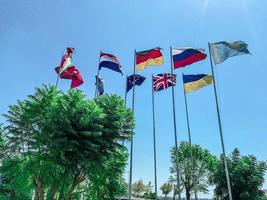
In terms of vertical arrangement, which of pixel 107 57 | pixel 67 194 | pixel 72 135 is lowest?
pixel 67 194

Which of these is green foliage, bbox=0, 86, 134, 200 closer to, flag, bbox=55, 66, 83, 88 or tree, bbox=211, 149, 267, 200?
flag, bbox=55, 66, 83, 88

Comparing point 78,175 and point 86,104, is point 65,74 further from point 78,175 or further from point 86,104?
point 78,175

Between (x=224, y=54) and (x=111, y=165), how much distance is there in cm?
1281

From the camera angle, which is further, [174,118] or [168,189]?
[168,189]

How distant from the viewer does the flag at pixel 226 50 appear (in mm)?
22844

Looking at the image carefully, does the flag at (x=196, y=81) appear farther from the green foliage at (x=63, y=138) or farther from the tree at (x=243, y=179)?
the tree at (x=243, y=179)

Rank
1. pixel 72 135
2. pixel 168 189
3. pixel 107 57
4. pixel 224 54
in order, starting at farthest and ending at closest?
pixel 168 189, pixel 107 57, pixel 224 54, pixel 72 135

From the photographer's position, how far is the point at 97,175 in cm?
2473

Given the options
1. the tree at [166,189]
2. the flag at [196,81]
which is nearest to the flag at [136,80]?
the flag at [196,81]

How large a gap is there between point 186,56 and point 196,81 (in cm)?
233

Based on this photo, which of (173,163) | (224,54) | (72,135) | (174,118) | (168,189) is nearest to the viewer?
(72,135)

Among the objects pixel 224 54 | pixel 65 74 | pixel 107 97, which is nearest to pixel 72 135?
pixel 107 97

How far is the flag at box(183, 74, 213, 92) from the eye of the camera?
26.2 m

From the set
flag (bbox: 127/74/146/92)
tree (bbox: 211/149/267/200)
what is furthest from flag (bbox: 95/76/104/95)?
tree (bbox: 211/149/267/200)
